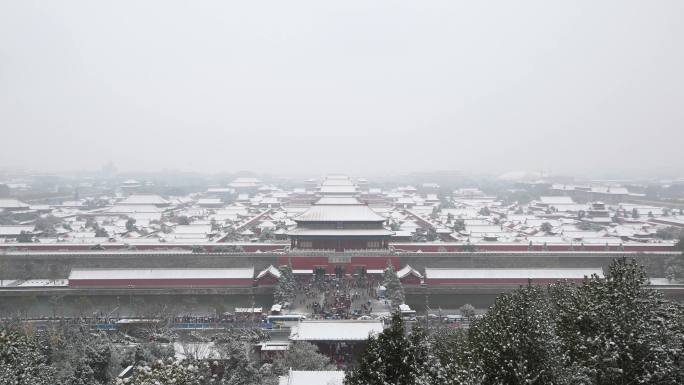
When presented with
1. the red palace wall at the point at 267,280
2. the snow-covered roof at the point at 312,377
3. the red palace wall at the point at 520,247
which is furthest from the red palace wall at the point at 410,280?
the snow-covered roof at the point at 312,377

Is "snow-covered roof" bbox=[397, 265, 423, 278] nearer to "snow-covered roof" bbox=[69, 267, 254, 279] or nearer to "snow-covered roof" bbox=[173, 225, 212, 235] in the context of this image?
"snow-covered roof" bbox=[69, 267, 254, 279]

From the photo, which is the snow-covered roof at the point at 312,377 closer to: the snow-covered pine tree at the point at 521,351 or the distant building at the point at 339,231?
the snow-covered pine tree at the point at 521,351

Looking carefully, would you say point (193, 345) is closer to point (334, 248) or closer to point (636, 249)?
point (334, 248)

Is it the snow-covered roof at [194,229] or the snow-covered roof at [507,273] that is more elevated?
the snow-covered roof at [194,229]

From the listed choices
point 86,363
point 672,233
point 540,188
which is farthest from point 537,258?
point 540,188

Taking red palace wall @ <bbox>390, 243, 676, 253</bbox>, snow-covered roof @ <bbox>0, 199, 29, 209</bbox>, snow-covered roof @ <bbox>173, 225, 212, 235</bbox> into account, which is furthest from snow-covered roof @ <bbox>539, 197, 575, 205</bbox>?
snow-covered roof @ <bbox>0, 199, 29, 209</bbox>

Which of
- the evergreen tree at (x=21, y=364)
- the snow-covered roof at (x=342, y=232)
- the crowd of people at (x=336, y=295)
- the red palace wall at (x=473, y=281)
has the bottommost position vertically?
the crowd of people at (x=336, y=295)

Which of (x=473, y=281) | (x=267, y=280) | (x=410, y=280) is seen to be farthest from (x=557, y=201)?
(x=267, y=280)
